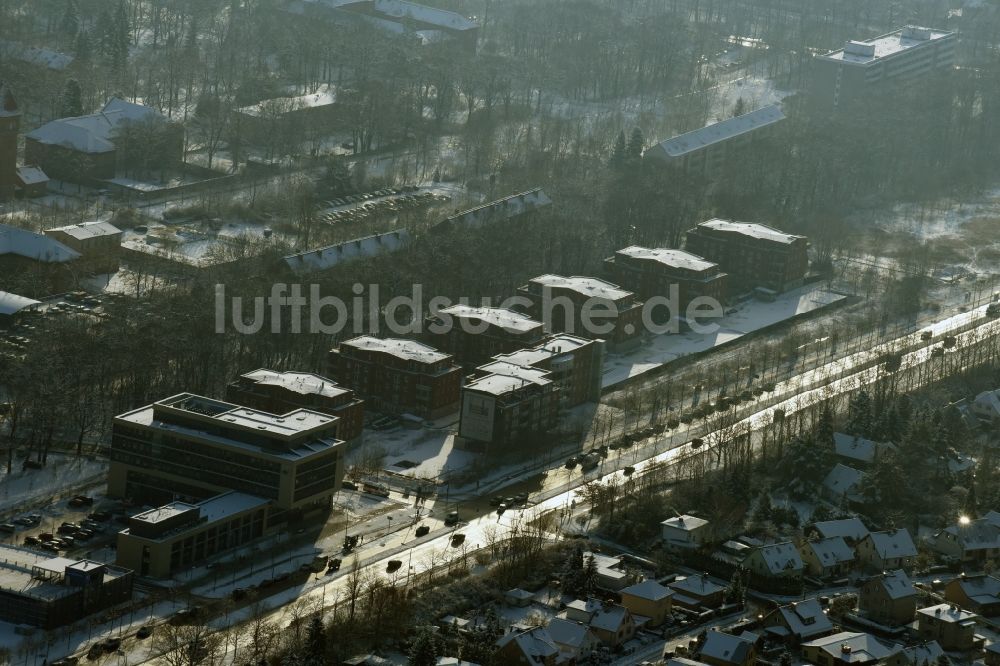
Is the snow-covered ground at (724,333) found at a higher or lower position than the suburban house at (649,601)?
lower

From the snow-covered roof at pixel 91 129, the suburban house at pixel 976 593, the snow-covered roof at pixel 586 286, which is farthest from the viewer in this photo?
the snow-covered roof at pixel 91 129

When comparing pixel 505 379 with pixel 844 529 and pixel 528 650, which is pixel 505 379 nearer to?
pixel 844 529

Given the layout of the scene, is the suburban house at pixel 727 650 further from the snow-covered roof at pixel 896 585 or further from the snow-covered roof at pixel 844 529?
the snow-covered roof at pixel 844 529

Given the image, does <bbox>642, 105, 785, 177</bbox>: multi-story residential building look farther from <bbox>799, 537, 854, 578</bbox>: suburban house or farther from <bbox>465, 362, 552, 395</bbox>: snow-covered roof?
<bbox>799, 537, 854, 578</bbox>: suburban house

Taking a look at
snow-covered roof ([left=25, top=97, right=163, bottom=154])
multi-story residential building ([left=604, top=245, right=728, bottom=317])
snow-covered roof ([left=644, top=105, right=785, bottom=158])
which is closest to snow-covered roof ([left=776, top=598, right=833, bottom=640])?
multi-story residential building ([left=604, top=245, right=728, bottom=317])

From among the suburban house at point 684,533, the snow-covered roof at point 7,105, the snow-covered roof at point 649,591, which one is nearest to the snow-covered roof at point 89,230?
the snow-covered roof at point 7,105

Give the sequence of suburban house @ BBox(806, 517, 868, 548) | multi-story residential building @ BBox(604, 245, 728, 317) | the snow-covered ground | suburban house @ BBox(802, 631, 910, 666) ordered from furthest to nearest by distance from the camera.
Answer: multi-story residential building @ BBox(604, 245, 728, 317) < the snow-covered ground < suburban house @ BBox(806, 517, 868, 548) < suburban house @ BBox(802, 631, 910, 666)

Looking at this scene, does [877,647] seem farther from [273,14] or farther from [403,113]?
[273,14]
